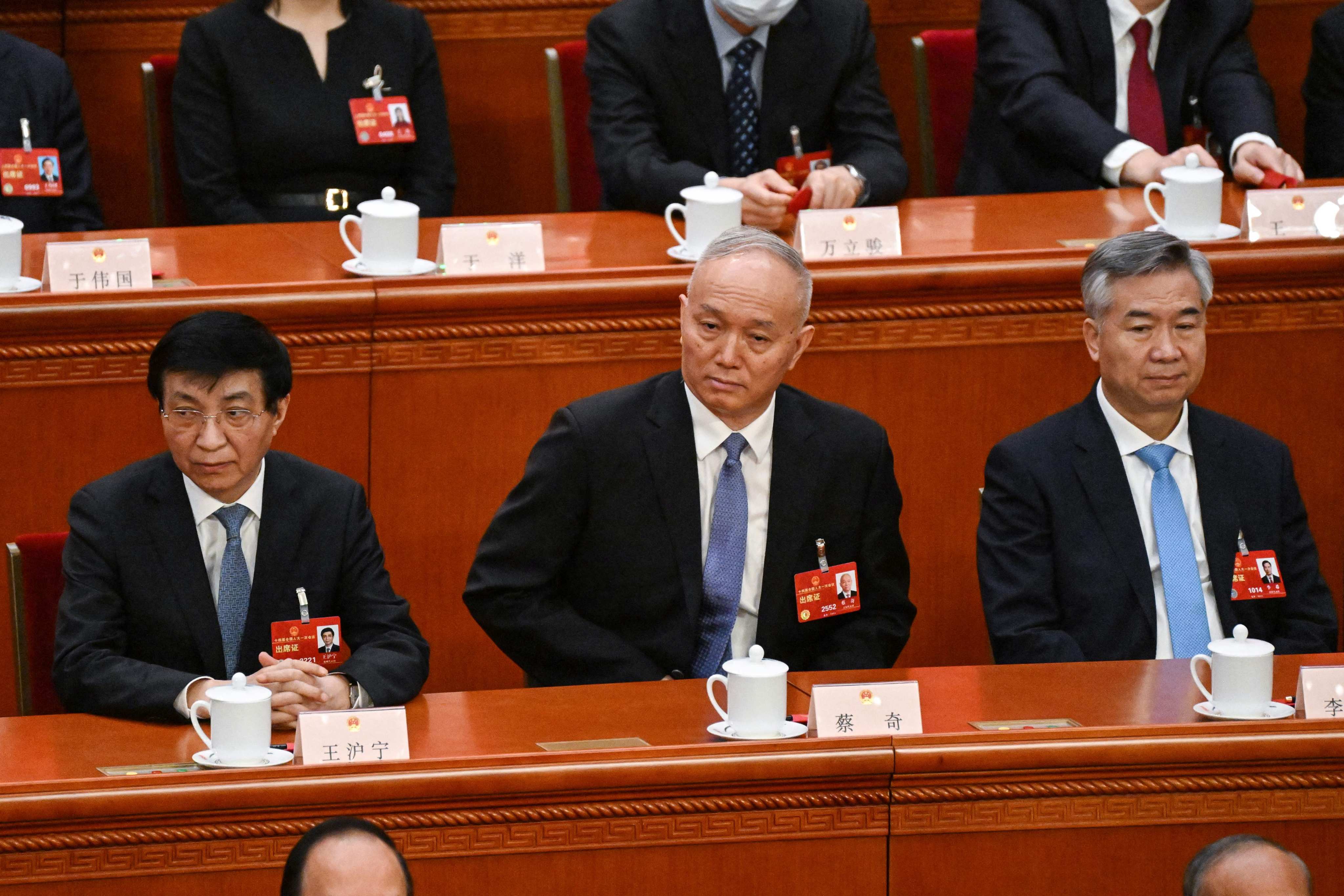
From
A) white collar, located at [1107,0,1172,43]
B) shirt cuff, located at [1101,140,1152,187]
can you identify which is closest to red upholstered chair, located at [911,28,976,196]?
white collar, located at [1107,0,1172,43]

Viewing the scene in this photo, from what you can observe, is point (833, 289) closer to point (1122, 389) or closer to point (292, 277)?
point (1122, 389)

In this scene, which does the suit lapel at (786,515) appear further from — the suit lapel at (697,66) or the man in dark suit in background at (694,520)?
the suit lapel at (697,66)

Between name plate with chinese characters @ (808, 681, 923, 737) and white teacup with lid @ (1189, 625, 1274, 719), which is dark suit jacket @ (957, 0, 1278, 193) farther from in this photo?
name plate with chinese characters @ (808, 681, 923, 737)

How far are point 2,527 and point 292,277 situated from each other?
61cm

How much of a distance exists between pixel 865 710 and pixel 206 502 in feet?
3.14

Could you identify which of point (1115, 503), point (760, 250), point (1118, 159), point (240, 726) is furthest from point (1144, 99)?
point (240, 726)

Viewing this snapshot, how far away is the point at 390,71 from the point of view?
4074 mm

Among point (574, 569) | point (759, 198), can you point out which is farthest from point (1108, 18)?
point (574, 569)

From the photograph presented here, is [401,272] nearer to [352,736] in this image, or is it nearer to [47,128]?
[47,128]

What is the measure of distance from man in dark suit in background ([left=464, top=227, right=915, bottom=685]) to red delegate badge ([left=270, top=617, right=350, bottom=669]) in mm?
233

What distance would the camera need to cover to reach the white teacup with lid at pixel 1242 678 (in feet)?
7.45

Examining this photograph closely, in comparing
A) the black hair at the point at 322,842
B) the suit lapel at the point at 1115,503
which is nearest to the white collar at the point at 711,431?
the suit lapel at the point at 1115,503

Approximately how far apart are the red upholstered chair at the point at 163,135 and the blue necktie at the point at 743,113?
116cm

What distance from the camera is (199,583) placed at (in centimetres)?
255
